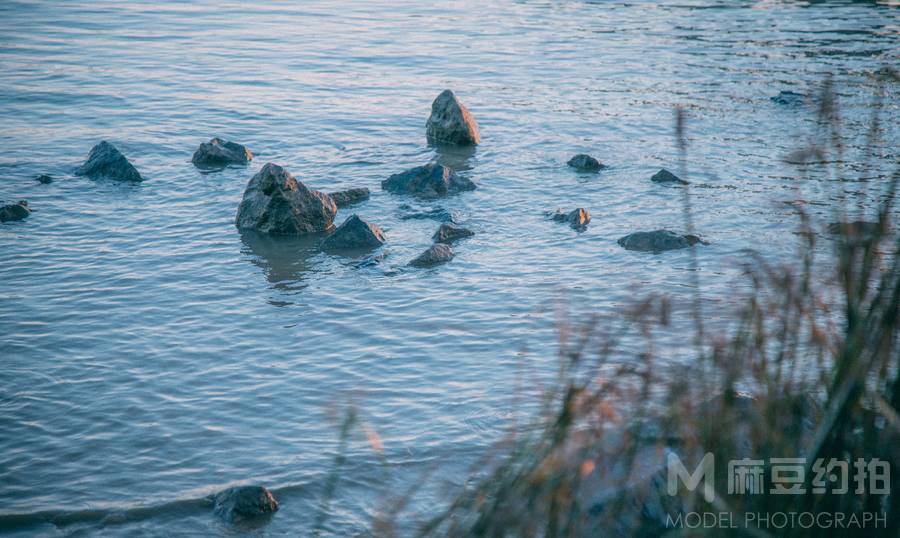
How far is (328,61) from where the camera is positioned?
19297mm

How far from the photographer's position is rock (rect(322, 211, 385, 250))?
9.28 metres

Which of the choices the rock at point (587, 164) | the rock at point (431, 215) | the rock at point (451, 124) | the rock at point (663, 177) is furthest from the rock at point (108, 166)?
the rock at point (663, 177)

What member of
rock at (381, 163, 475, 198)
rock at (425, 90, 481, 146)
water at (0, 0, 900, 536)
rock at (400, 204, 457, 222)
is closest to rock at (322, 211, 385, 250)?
water at (0, 0, 900, 536)

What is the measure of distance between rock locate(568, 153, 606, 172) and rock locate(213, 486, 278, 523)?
7942 mm

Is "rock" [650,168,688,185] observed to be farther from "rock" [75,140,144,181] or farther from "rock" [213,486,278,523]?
"rock" [213,486,278,523]

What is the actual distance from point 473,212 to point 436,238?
111 centimetres

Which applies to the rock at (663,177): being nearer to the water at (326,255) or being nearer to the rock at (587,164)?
Result: the water at (326,255)

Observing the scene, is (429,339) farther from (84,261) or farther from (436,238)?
(84,261)

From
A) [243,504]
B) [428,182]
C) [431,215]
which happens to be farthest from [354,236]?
[243,504]

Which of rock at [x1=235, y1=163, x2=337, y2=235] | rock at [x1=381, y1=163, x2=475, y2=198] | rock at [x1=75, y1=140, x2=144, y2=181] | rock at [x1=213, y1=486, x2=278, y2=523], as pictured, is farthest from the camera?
rock at [x1=75, y1=140, x2=144, y2=181]

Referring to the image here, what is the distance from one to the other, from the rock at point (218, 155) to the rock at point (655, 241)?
19.6 feet

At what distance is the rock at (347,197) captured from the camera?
10.7 m

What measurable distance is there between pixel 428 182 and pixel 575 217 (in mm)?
2153

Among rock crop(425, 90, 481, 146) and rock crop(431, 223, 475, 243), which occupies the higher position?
rock crop(425, 90, 481, 146)
